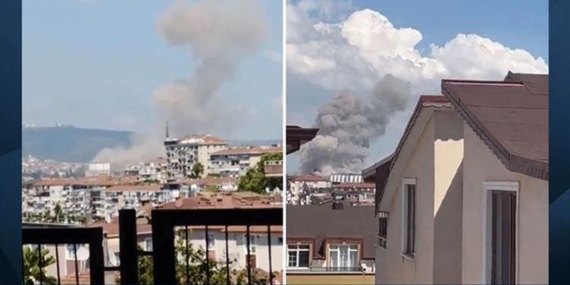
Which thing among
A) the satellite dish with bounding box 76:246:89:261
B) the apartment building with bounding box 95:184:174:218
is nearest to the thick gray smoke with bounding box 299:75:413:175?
the apartment building with bounding box 95:184:174:218

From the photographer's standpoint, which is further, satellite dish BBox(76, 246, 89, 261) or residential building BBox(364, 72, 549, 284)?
satellite dish BBox(76, 246, 89, 261)

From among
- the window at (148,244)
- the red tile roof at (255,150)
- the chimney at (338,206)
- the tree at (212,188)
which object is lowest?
the window at (148,244)

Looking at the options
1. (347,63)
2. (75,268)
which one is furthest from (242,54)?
(75,268)

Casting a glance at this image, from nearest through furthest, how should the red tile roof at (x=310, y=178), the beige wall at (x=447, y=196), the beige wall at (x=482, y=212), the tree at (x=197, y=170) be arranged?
the beige wall at (x=482, y=212), the beige wall at (x=447, y=196), the red tile roof at (x=310, y=178), the tree at (x=197, y=170)

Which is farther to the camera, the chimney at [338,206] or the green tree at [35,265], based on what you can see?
the green tree at [35,265]

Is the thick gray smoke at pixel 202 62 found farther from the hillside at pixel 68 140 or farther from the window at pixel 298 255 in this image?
the window at pixel 298 255

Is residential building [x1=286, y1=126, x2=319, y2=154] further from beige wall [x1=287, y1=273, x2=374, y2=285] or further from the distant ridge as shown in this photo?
the distant ridge

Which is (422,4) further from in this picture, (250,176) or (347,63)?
(250,176)

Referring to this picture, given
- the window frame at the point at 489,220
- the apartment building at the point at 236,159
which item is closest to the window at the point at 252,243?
the apartment building at the point at 236,159
